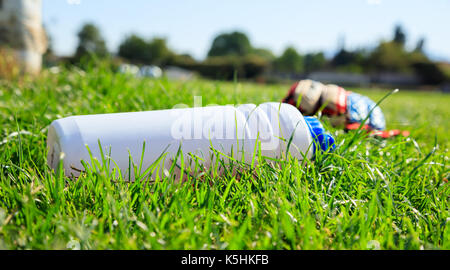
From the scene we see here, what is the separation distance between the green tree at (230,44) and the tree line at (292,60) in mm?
22790

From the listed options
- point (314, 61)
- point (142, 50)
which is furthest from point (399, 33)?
point (142, 50)

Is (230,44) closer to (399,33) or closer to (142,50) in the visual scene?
(142,50)

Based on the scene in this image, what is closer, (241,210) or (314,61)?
(241,210)

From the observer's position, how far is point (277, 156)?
1874mm

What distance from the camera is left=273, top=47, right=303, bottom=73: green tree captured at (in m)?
62.3

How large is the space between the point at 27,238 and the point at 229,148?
0.97 m

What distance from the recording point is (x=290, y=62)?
63.3 m

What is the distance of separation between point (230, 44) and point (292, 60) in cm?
3097

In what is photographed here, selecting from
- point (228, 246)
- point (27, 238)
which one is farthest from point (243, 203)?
point (27, 238)

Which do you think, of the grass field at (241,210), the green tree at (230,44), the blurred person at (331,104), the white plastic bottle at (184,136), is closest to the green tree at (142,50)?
the green tree at (230,44)

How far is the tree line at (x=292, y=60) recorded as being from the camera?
46531 millimetres

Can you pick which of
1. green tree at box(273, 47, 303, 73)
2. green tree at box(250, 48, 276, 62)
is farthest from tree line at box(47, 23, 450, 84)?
green tree at box(250, 48, 276, 62)

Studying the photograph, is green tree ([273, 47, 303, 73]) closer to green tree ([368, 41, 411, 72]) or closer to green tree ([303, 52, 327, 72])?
green tree ([303, 52, 327, 72])

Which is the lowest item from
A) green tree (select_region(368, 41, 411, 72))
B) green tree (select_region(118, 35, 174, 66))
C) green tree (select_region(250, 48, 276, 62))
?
green tree (select_region(368, 41, 411, 72))
